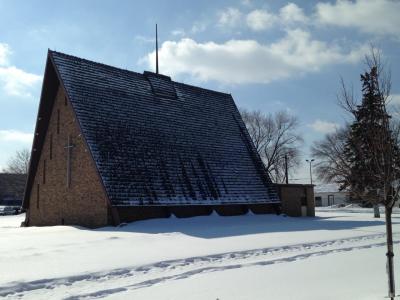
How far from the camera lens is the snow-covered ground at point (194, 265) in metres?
8.66

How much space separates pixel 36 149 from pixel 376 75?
78.5ft

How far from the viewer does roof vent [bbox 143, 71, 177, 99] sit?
29.5m

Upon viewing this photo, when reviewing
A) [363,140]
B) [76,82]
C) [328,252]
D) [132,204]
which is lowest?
[328,252]

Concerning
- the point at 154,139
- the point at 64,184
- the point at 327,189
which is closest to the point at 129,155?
the point at 154,139

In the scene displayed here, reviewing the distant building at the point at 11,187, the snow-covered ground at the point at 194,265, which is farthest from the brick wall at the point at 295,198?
the distant building at the point at 11,187

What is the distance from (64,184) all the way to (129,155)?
460 cm

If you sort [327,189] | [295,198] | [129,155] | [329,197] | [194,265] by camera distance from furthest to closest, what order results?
[327,189]
[329,197]
[295,198]
[129,155]
[194,265]

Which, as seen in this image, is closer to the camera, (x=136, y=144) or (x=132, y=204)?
(x=132, y=204)

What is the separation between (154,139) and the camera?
1030 inches

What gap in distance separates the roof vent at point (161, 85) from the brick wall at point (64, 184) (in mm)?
5586

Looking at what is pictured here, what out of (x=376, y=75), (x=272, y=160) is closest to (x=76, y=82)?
(x=376, y=75)

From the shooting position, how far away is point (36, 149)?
94.4ft

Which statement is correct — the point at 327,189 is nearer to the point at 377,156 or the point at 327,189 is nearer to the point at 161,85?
the point at 161,85

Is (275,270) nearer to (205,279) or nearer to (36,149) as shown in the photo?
(205,279)
